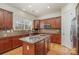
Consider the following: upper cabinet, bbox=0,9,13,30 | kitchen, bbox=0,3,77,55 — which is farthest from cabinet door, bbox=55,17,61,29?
upper cabinet, bbox=0,9,13,30

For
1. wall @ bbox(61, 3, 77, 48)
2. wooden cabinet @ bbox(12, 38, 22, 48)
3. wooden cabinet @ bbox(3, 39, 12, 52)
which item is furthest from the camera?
wooden cabinet @ bbox(3, 39, 12, 52)

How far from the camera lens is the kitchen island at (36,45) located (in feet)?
6.08

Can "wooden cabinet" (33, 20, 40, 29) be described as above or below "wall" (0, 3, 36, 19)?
below

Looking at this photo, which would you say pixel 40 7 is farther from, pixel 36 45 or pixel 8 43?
pixel 8 43

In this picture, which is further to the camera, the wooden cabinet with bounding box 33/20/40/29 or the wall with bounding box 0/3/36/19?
the wooden cabinet with bounding box 33/20/40/29

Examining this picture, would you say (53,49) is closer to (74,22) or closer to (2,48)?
(74,22)

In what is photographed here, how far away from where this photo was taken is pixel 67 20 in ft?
6.22

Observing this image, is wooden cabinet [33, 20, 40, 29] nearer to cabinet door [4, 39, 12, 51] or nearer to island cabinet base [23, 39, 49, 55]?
island cabinet base [23, 39, 49, 55]

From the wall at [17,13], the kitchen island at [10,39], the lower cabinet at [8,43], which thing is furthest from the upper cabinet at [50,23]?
the lower cabinet at [8,43]

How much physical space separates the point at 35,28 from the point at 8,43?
0.76m

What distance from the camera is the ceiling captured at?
6.16 ft

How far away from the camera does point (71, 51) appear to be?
1.86 m

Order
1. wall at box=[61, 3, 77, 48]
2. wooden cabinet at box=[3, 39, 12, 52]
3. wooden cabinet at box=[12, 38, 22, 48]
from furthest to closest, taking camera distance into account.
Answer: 1. wooden cabinet at box=[3, 39, 12, 52]
2. wooden cabinet at box=[12, 38, 22, 48]
3. wall at box=[61, 3, 77, 48]

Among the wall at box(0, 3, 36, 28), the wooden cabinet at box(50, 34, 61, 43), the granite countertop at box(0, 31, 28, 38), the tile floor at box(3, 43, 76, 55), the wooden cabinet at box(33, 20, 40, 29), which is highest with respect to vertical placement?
the wall at box(0, 3, 36, 28)
